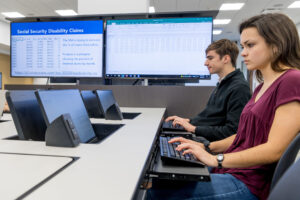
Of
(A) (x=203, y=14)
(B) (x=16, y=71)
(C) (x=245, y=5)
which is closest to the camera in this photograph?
(A) (x=203, y=14)

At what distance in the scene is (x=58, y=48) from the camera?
74.5 inches

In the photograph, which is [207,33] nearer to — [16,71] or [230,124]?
[230,124]

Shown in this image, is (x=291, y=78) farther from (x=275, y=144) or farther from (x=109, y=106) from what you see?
(x=109, y=106)

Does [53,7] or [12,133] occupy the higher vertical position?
[53,7]

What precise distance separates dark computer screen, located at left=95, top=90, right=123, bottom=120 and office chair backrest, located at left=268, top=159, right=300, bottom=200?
795 millimetres

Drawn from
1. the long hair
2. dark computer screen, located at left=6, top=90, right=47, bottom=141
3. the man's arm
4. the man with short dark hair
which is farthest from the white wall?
dark computer screen, located at left=6, top=90, right=47, bottom=141

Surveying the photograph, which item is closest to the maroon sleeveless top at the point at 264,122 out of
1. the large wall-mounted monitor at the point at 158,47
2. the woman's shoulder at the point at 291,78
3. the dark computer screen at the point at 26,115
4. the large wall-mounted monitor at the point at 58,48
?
the woman's shoulder at the point at 291,78

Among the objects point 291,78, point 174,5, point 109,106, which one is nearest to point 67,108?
point 109,106

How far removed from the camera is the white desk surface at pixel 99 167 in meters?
0.35

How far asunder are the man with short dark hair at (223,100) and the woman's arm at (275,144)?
1.66 ft

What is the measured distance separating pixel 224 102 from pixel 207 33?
0.69 meters

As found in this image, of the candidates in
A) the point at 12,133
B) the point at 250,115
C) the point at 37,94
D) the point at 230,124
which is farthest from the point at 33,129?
Result: the point at 230,124

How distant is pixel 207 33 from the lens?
1.79 meters

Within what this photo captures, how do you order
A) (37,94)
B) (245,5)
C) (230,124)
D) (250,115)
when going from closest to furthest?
(37,94) < (250,115) < (230,124) < (245,5)
